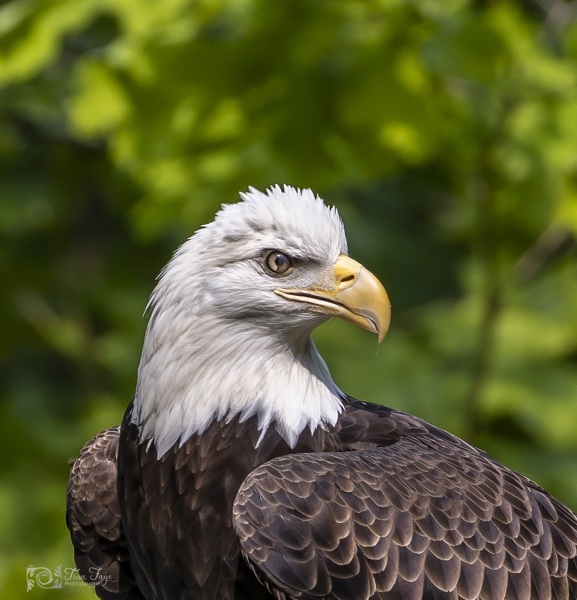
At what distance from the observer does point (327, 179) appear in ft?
22.6

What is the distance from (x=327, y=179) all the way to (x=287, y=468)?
272cm

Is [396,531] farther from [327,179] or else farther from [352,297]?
[327,179]

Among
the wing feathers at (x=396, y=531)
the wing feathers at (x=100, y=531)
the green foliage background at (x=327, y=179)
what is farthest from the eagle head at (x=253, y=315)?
the green foliage background at (x=327, y=179)

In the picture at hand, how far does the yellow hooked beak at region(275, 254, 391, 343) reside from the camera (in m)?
4.62

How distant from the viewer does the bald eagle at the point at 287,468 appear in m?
4.40

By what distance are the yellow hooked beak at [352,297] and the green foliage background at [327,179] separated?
165 centimetres

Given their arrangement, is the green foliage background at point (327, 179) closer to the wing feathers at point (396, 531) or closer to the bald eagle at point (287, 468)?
the bald eagle at point (287, 468)

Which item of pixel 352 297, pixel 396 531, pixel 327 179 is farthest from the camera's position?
pixel 327 179

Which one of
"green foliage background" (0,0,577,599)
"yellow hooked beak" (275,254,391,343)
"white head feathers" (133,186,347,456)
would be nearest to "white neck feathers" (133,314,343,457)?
"white head feathers" (133,186,347,456)

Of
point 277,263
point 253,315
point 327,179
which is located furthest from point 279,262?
point 327,179

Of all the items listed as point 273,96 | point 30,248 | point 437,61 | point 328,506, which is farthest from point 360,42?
point 30,248

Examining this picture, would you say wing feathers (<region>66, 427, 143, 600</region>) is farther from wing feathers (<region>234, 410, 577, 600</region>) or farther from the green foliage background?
the green foliage background

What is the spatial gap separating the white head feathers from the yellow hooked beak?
0.04 m

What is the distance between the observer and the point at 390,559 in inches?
174
